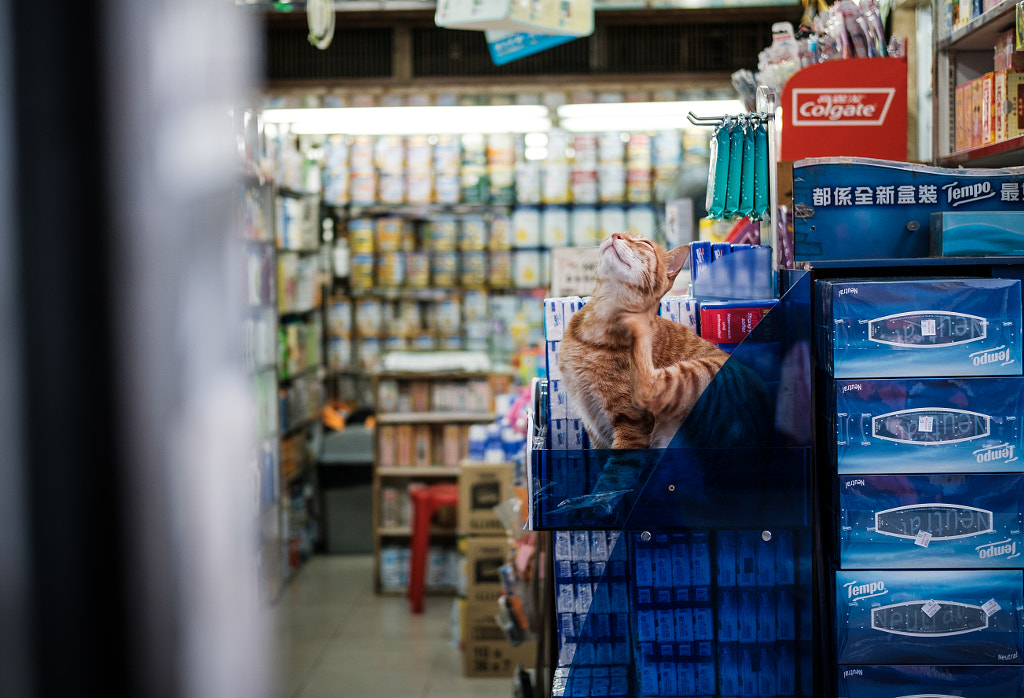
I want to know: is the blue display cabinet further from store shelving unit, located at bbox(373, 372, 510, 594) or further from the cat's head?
store shelving unit, located at bbox(373, 372, 510, 594)

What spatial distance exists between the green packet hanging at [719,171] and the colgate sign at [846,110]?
0.13 metres

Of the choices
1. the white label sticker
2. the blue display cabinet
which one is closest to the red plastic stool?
the blue display cabinet

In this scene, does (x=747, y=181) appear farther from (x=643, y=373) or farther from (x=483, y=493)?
(x=483, y=493)

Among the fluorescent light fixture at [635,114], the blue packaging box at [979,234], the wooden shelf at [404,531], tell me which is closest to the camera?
the blue packaging box at [979,234]

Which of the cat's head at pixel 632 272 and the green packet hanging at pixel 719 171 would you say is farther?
the green packet hanging at pixel 719 171

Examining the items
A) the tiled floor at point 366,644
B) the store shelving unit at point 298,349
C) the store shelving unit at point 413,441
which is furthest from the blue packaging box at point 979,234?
the store shelving unit at point 298,349

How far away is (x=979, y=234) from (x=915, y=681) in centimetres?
82

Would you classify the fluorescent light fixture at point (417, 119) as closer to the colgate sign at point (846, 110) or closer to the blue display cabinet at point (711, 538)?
the colgate sign at point (846, 110)

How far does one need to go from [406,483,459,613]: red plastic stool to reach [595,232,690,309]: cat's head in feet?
14.2

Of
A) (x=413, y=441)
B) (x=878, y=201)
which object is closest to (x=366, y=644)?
(x=413, y=441)

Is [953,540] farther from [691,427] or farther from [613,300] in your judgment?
[613,300]

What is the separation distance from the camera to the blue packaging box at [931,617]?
1615 mm

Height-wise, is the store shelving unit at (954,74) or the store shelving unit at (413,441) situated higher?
the store shelving unit at (954,74)

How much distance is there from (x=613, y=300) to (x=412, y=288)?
5665 mm
